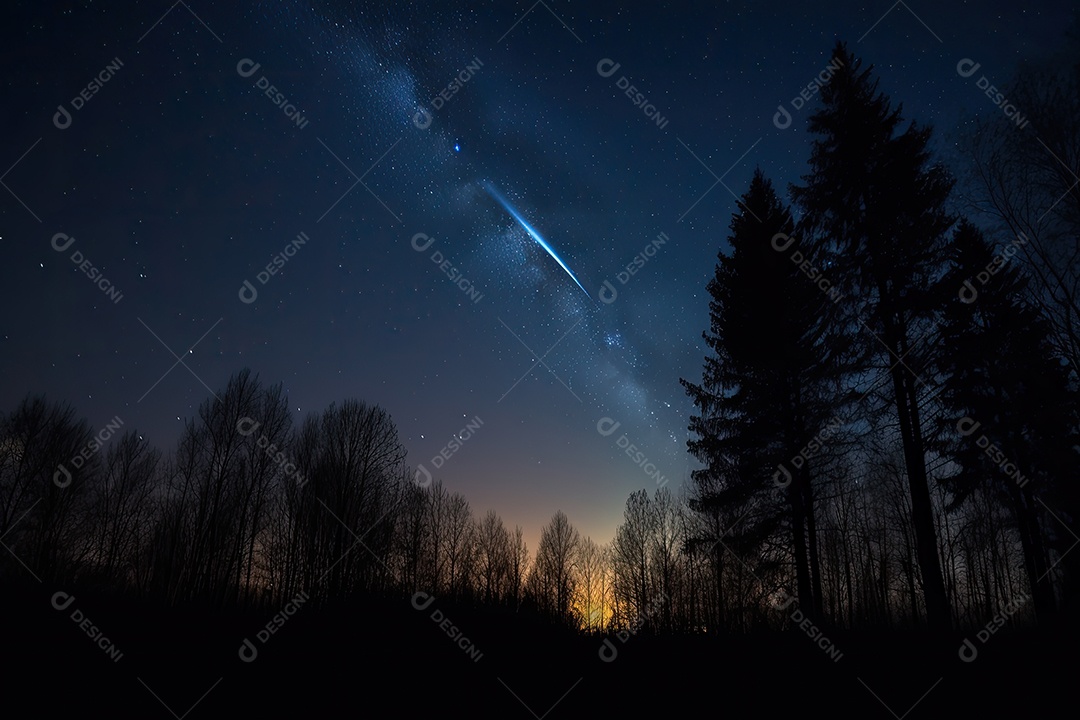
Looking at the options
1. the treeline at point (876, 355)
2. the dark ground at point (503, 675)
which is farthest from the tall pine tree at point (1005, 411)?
the dark ground at point (503, 675)

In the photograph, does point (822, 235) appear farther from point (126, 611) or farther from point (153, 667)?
point (126, 611)

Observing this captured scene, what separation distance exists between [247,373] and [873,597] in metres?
50.9

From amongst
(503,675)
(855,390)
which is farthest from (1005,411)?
(503,675)

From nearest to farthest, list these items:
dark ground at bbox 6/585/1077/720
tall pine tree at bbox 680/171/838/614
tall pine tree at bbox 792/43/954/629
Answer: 1. dark ground at bbox 6/585/1077/720
2. tall pine tree at bbox 792/43/954/629
3. tall pine tree at bbox 680/171/838/614

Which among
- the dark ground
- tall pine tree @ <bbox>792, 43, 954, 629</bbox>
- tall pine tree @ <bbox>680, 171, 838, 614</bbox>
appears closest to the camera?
the dark ground

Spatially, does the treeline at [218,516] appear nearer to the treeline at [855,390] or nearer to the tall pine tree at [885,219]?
the treeline at [855,390]

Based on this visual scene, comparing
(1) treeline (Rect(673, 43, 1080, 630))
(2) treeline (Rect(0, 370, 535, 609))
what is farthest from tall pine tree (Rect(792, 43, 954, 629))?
(2) treeline (Rect(0, 370, 535, 609))

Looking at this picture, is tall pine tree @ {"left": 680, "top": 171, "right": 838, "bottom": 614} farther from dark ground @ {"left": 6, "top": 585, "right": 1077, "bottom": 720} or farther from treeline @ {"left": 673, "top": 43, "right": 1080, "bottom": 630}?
dark ground @ {"left": 6, "top": 585, "right": 1077, "bottom": 720}

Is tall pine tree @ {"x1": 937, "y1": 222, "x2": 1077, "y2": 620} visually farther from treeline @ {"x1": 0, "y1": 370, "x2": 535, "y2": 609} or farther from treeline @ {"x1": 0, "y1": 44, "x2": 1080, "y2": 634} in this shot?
treeline @ {"x1": 0, "y1": 370, "x2": 535, "y2": 609}

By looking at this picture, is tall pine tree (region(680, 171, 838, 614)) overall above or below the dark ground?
above

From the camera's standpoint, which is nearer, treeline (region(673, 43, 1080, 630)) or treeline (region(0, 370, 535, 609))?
treeline (region(673, 43, 1080, 630))

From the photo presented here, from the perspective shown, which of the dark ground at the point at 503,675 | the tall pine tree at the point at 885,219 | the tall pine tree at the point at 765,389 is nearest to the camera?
the dark ground at the point at 503,675

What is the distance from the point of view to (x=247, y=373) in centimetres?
3375

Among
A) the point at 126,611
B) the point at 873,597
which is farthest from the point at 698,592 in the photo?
the point at 126,611
